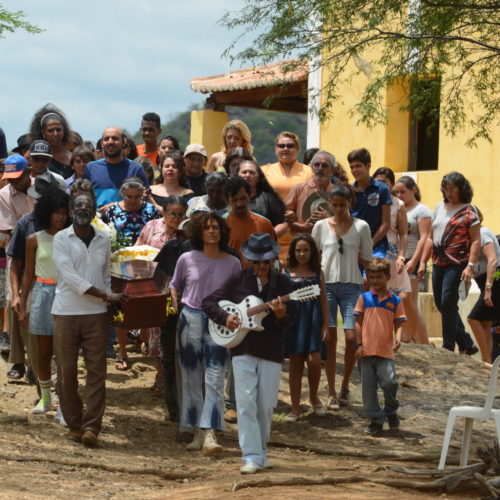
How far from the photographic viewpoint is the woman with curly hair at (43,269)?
9508mm

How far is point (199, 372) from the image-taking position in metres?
9.37

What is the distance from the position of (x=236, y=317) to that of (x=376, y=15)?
3.42 m

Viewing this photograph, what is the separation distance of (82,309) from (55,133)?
3225 mm

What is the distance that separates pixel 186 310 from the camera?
923 cm

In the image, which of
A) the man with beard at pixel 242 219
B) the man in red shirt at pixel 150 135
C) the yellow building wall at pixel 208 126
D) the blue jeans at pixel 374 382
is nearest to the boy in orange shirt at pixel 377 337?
the blue jeans at pixel 374 382

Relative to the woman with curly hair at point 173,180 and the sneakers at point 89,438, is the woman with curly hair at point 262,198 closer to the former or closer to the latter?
the woman with curly hair at point 173,180

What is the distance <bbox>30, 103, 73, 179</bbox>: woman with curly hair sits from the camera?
11.6 meters

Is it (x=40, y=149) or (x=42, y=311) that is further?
(x=40, y=149)

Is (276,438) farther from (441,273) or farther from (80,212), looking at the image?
(441,273)

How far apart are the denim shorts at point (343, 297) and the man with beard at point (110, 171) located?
223 centimetres

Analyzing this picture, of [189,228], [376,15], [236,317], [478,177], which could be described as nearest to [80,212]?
[189,228]

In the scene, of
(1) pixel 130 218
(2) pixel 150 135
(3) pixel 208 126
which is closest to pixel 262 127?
(3) pixel 208 126

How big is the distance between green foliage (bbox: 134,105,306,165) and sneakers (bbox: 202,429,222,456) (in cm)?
5403

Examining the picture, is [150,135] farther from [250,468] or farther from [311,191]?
[250,468]
